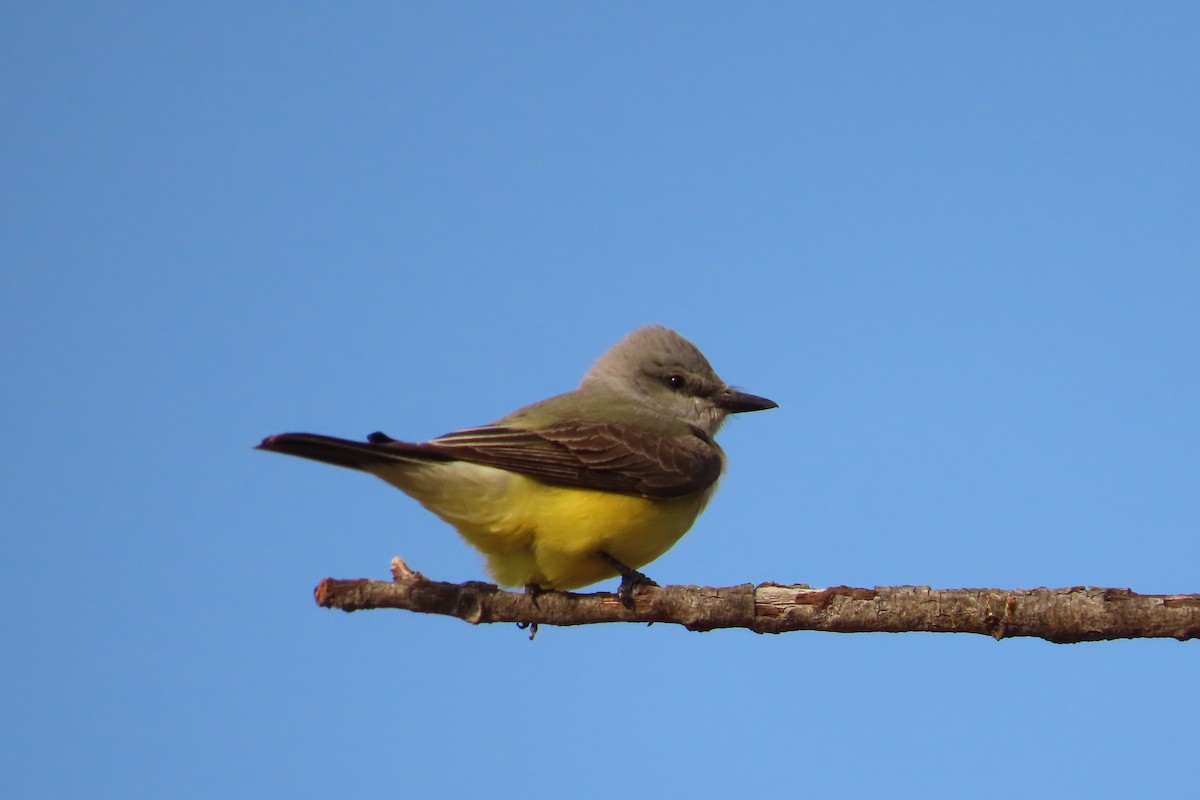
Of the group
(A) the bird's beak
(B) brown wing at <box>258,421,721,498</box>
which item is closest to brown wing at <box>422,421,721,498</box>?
(B) brown wing at <box>258,421,721,498</box>

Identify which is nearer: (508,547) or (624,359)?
(508,547)

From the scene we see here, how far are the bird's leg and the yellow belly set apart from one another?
4 centimetres

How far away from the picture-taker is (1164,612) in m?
4.79

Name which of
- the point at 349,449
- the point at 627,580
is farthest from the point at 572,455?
the point at 349,449

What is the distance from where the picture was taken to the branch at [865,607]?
4.84 m

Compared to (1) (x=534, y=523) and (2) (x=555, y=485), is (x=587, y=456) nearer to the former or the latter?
(2) (x=555, y=485)

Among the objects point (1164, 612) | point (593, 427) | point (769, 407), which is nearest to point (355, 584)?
point (593, 427)

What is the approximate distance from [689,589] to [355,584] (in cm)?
165

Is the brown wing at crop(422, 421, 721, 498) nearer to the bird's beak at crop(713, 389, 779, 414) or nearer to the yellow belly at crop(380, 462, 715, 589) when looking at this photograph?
the yellow belly at crop(380, 462, 715, 589)

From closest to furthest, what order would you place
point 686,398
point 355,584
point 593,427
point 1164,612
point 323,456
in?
1. point 1164,612
2. point 355,584
3. point 323,456
4. point 593,427
5. point 686,398

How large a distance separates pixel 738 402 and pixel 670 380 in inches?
23.7

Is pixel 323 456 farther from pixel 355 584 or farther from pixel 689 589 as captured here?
pixel 689 589

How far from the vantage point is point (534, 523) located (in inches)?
247

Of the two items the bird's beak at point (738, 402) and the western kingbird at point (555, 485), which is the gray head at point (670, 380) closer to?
the bird's beak at point (738, 402)
